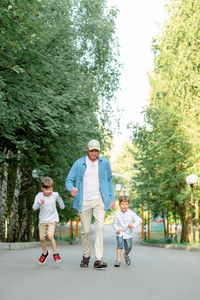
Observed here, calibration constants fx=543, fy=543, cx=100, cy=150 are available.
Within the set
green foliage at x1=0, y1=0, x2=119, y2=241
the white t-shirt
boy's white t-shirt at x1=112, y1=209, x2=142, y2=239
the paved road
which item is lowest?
the paved road

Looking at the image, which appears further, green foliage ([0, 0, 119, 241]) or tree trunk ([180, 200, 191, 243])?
tree trunk ([180, 200, 191, 243])

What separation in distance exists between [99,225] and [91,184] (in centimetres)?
67

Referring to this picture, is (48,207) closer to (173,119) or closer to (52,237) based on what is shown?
(52,237)

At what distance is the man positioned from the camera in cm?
877

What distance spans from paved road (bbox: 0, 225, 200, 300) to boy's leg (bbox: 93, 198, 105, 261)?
0.30 metres

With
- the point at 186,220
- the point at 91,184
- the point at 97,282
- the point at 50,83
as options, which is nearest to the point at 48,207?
the point at 91,184

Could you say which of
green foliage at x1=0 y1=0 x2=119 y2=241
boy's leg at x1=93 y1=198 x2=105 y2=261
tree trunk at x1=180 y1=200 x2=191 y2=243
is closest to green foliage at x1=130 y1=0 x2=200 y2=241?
tree trunk at x1=180 y1=200 x2=191 y2=243

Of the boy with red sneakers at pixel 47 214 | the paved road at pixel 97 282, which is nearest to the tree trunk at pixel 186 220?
the paved road at pixel 97 282

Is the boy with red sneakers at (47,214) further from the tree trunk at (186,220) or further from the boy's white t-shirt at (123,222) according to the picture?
the tree trunk at (186,220)

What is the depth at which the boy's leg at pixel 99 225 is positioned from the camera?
8682 mm

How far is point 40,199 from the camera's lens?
936 centimetres

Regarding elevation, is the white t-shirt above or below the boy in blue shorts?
above

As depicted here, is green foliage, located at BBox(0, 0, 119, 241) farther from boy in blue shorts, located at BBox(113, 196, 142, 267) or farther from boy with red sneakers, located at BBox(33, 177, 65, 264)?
boy in blue shorts, located at BBox(113, 196, 142, 267)

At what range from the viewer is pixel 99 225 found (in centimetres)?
878
